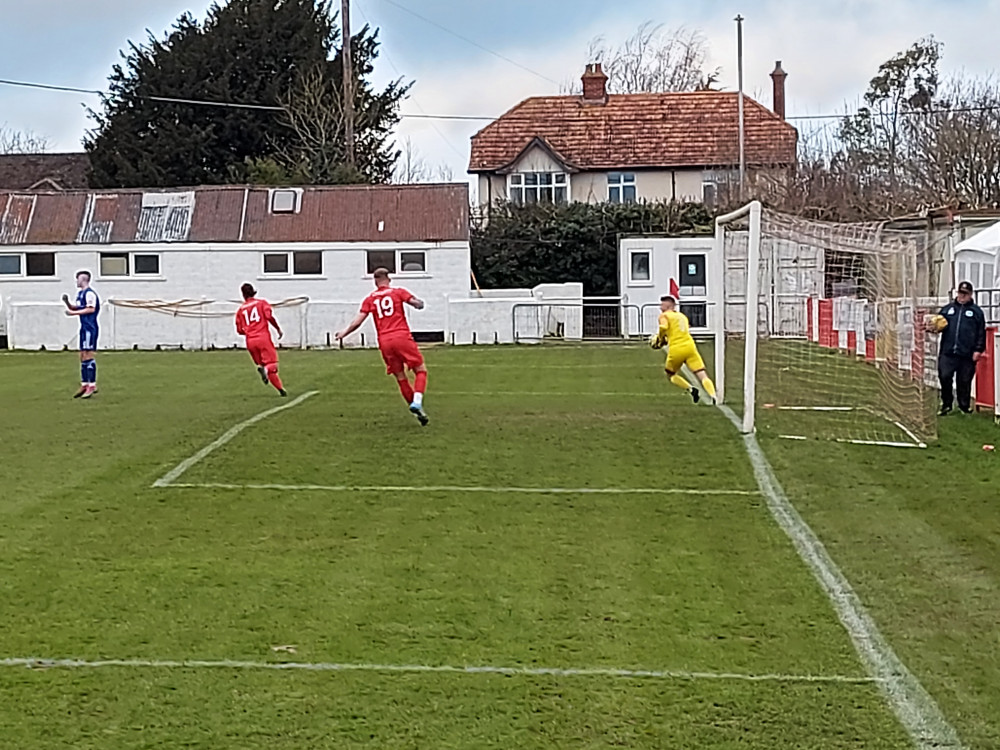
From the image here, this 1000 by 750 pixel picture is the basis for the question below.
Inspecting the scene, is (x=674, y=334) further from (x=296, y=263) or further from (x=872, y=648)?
(x=296, y=263)

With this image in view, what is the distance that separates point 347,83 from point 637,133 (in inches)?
440

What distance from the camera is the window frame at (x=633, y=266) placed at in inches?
1587

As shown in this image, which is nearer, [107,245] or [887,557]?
[887,557]

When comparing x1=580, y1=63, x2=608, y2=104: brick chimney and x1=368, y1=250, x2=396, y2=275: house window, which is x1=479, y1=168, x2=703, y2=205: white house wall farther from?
x1=368, y1=250, x2=396, y2=275: house window

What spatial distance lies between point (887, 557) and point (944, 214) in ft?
41.1

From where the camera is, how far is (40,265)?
39.9 m

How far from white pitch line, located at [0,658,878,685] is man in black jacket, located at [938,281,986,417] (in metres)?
12.3

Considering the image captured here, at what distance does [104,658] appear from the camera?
22.3 ft

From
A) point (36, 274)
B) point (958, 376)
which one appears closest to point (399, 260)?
point (36, 274)

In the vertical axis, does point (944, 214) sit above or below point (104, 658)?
above

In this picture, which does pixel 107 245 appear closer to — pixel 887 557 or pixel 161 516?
pixel 161 516

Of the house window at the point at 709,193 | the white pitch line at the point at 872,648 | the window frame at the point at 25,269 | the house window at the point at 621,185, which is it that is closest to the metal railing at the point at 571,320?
the house window at the point at 709,193

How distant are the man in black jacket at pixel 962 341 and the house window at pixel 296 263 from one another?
23.7 metres

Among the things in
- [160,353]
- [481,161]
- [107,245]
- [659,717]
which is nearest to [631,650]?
[659,717]
